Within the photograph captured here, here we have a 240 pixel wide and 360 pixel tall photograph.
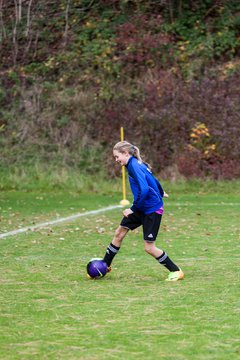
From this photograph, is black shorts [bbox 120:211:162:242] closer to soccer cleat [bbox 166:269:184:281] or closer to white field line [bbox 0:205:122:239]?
soccer cleat [bbox 166:269:184:281]

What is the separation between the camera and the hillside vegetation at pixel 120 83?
27.5 metres

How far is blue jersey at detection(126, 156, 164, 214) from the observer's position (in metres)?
10.2

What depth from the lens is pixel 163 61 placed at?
3022 centimetres

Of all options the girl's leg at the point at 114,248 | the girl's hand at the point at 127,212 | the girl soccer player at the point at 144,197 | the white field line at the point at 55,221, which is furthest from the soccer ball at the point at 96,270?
the white field line at the point at 55,221

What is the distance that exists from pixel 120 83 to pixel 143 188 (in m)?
20.1

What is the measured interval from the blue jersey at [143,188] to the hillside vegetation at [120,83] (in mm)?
16063

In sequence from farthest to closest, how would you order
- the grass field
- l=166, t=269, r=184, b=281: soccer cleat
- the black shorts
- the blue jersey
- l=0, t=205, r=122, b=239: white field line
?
l=0, t=205, r=122, b=239: white field line < the black shorts < l=166, t=269, r=184, b=281: soccer cleat < the blue jersey < the grass field

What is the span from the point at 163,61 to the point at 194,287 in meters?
21.1

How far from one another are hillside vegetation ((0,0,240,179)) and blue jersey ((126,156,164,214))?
16.1 meters

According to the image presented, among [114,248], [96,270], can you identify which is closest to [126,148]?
[114,248]

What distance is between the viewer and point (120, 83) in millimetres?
29938

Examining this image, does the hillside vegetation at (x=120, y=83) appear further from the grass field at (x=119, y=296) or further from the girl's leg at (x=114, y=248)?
the girl's leg at (x=114, y=248)

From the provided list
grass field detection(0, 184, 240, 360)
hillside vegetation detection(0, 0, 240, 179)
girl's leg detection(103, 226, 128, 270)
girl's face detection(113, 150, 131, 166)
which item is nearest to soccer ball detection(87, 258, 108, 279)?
grass field detection(0, 184, 240, 360)

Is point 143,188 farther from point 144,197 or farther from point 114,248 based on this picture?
point 114,248
